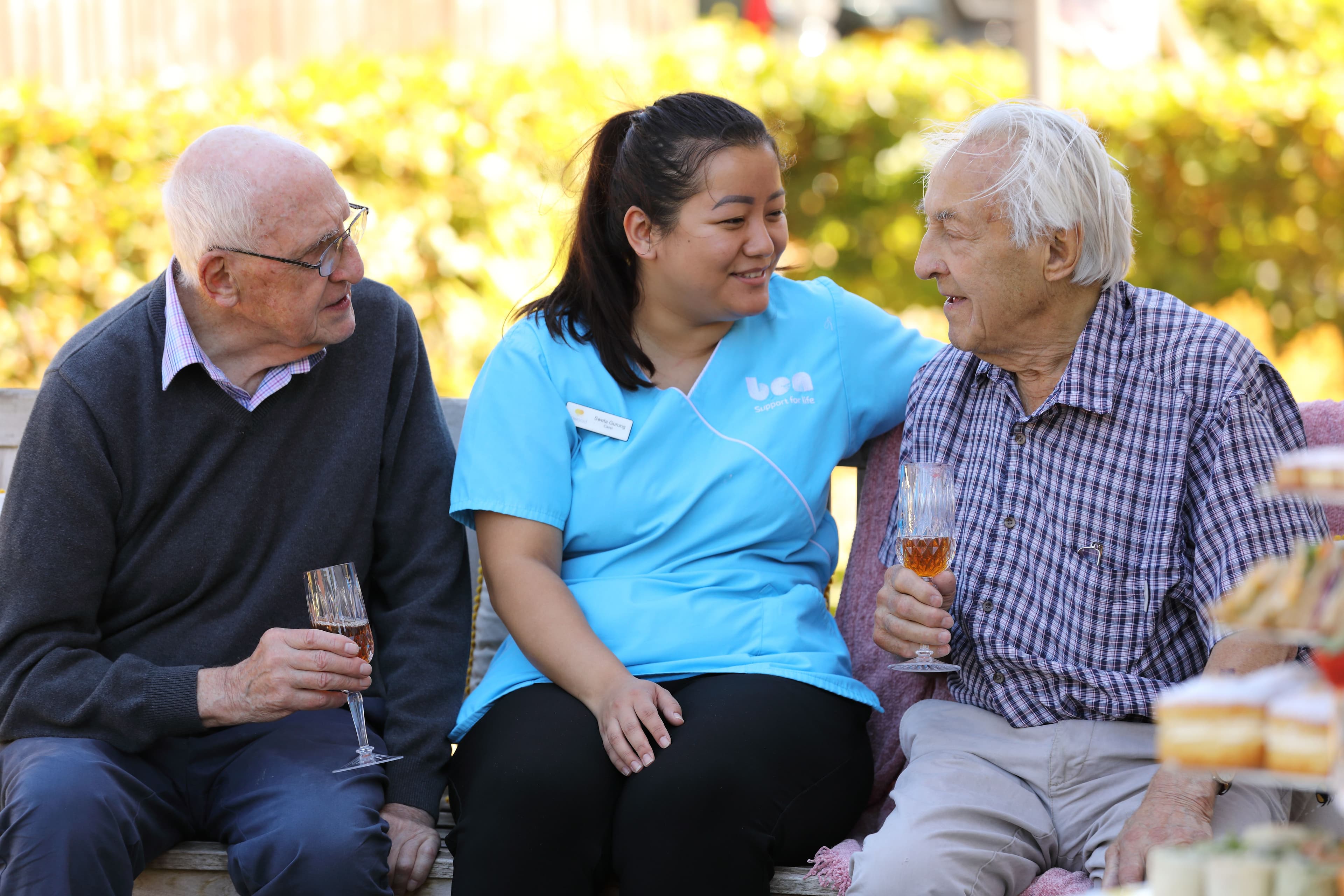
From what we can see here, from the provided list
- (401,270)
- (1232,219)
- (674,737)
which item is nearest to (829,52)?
(1232,219)

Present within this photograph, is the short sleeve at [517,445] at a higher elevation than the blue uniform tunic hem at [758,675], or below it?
higher

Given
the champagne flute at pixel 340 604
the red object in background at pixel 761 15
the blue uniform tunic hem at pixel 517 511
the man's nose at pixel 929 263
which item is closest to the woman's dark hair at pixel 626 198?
the blue uniform tunic hem at pixel 517 511

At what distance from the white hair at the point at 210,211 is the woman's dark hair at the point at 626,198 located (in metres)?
0.68

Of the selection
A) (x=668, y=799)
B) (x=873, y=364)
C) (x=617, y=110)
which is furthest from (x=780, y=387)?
(x=617, y=110)

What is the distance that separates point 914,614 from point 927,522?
0.19 meters

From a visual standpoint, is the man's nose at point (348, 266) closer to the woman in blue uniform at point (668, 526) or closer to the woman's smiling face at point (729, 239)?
the woman in blue uniform at point (668, 526)

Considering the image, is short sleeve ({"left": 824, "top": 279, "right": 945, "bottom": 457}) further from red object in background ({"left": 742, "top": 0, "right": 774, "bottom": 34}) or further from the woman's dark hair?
red object in background ({"left": 742, "top": 0, "right": 774, "bottom": 34})

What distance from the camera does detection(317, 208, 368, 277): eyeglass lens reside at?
2895mm

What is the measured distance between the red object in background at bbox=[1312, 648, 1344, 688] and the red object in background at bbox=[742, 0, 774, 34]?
12.7m

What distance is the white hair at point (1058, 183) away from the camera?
2.69 metres

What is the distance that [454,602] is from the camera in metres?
3.11

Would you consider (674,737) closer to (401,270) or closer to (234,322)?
(234,322)

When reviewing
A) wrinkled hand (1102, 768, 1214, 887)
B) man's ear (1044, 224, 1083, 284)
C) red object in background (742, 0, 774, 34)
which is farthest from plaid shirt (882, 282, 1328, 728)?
red object in background (742, 0, 774, 34)

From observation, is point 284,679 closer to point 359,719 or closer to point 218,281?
point 359,719
